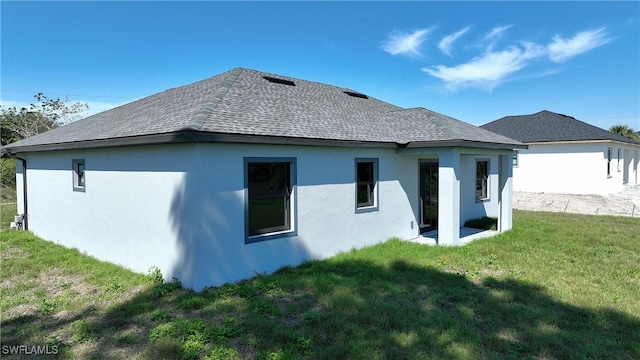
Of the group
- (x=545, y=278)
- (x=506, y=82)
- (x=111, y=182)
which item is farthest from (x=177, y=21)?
(x=506, y=82)

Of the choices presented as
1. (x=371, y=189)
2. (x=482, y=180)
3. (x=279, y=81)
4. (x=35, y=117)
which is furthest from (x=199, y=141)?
(x=35, y=117)

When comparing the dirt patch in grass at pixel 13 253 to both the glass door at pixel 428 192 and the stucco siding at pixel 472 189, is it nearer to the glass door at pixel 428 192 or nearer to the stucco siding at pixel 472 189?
the glass door at pixel 428 192

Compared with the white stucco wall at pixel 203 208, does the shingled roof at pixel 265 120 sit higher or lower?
higher

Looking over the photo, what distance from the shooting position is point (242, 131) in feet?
20.1

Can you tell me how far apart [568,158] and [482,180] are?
9.75 meters

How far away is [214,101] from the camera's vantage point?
715 centimetres

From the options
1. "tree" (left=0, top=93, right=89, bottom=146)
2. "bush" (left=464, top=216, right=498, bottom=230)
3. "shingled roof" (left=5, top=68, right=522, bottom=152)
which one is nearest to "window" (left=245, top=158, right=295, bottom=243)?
"shingled roof" (left=5, top=68, right=522, bottom=152)

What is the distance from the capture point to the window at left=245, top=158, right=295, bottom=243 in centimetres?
654

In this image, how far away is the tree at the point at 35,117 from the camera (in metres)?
30.7

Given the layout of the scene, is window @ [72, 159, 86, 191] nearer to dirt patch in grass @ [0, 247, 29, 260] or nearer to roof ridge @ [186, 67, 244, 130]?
dirt patch in grass @ [0, 247, 29, 260]

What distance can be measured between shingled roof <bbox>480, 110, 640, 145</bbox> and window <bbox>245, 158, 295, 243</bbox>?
18.6 m

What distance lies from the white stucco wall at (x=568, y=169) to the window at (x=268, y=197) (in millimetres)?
18777

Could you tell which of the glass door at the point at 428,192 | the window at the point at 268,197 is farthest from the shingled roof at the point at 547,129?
the window at the point at 268,197

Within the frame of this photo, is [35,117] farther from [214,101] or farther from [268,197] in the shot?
[268,197]
